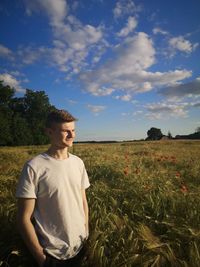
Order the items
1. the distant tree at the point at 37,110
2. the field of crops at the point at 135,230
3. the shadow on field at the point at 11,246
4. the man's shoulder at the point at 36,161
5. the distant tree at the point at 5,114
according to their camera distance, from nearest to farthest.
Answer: the man's shoulder at the point at 36,161 < the field of crops at the point at 135,230 < the shadow on field at the point at 11,246 < the distant tree at the point at 5,114 < the distant tree at the point at 37,110

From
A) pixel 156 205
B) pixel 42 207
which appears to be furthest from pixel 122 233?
pixel 42 207

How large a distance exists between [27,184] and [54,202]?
36 cm

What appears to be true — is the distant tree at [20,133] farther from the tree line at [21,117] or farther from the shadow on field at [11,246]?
the shadow on field at [11,246]

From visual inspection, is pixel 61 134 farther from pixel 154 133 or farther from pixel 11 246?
pixel 154 133

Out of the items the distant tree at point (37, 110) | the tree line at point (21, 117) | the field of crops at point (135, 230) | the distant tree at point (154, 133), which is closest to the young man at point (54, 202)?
the field of crops at point (135, 230)

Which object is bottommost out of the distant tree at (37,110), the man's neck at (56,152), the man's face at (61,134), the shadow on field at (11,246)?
the shadow on field at (11,246)

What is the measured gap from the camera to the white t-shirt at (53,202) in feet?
7.61

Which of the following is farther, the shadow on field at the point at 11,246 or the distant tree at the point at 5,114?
the distant tree at the point at 5,114

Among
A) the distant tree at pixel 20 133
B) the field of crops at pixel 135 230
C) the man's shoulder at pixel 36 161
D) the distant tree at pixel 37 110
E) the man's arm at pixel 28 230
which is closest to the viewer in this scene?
the man's arm at pixel 28 230

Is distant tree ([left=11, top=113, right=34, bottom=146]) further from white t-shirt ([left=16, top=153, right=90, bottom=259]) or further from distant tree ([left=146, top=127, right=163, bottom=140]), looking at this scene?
distant tree ([left=146, top=127, right=163, bottom=140])

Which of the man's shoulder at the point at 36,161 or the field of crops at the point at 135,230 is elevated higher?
the man's shoulder at the point at 36,161

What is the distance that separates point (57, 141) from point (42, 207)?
692 millimetres

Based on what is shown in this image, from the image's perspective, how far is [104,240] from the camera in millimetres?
3523

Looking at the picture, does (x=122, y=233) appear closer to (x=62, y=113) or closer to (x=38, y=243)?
(x=38, y=243)
